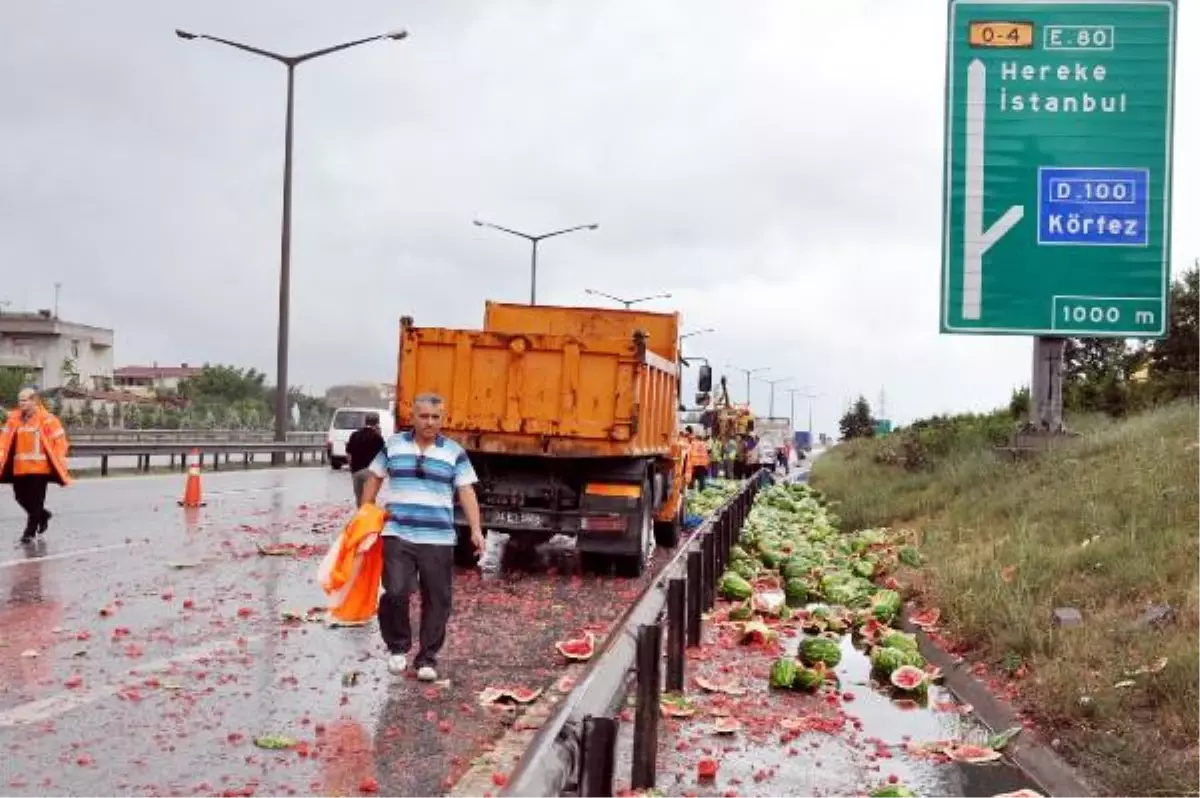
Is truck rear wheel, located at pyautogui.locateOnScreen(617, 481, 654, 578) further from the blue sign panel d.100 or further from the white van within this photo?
the white van

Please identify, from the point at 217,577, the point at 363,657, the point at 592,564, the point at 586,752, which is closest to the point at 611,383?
the point at 592,564

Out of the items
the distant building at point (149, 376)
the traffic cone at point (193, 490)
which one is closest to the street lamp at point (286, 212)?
the traffic cone at point (193, 490)

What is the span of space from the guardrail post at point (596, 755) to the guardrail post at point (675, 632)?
3.33 m

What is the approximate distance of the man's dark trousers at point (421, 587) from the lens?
806 centimetres

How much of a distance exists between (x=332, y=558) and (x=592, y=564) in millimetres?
6292

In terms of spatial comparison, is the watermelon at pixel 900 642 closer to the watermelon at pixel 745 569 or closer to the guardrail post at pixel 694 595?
the guardrail post at pixel 694 595

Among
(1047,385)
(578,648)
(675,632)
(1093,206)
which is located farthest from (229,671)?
(1047,385)

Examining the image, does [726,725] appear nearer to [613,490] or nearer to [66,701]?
[66,701]

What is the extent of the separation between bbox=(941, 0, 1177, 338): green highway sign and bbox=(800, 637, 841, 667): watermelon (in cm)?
925

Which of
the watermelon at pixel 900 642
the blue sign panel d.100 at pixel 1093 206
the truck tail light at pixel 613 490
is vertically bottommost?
the watermelon at pixel 900 642

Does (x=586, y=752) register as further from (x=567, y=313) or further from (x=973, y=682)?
(x=567, y=313)

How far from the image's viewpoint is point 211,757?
240 inches

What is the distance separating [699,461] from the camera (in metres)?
27.0

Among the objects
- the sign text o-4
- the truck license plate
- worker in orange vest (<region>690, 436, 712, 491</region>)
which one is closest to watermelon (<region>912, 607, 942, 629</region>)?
the truck license plate
